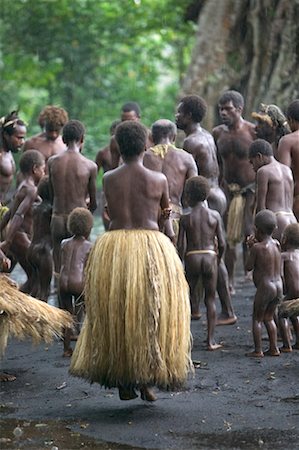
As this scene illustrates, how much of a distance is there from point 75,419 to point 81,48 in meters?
15.3

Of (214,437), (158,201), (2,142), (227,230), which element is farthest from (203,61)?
(214,437)

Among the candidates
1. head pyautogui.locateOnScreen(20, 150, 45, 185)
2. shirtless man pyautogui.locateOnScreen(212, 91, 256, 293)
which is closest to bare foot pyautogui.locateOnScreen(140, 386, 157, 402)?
head pyautogui.locateOnScreen(20, 150, 45, 185)

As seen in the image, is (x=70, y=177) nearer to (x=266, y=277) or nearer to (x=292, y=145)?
(x=292, y=145)

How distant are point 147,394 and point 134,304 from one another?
0.65 m

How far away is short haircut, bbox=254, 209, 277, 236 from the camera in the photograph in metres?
8.08

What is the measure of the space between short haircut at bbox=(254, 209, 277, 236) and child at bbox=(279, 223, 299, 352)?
27 cm

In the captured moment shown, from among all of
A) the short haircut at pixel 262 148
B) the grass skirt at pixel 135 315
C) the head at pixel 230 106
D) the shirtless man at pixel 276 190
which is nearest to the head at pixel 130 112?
the head at pixel 230 106

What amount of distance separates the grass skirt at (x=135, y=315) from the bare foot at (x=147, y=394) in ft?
0.93

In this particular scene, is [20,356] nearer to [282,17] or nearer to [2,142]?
[2,142]

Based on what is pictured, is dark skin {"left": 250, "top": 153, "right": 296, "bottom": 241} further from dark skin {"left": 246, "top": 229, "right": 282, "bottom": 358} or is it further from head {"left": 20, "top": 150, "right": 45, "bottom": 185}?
head {"left": 20, "top": 150, "right": 45, "bottom": 185}

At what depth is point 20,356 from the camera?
849 cm

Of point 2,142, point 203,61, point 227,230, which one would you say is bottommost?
point 227,230

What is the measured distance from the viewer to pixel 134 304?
6.41 meters

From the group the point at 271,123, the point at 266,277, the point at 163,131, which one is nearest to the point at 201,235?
the point at 266,277
